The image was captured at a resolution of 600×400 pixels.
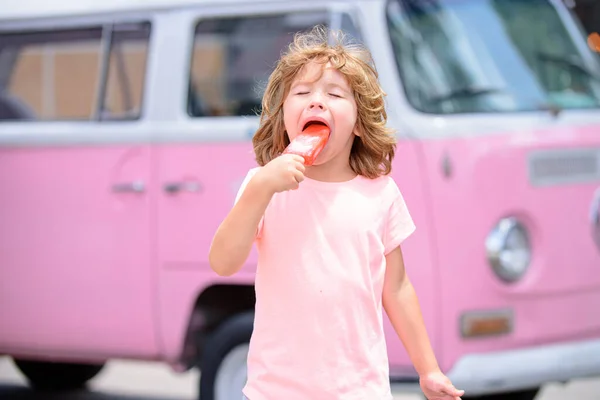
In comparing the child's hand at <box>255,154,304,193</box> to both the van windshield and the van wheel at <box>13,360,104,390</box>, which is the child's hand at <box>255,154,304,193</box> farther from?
the van wheel at <box>13,360,104,390</box>

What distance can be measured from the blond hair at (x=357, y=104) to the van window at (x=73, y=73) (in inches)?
113

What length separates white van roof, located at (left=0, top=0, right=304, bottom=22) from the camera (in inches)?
225

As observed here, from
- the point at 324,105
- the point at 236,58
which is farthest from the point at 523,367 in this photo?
the point at 324,105

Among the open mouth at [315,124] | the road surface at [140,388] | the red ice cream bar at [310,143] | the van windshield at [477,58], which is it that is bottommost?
the road surface at [140,388]

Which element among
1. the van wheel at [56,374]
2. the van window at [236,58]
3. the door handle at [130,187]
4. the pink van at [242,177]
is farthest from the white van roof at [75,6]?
the van wheel at [56,374]

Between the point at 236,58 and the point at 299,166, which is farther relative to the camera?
the point at 236,58

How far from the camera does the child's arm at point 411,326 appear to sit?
2.91 m

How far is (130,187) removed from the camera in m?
5.64

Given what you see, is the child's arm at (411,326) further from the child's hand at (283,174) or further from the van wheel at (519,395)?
the van wheel at (519,395)

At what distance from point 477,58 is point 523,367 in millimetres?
1354

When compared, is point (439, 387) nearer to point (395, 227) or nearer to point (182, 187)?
point (395, 227)

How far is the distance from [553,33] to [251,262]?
1.78 m

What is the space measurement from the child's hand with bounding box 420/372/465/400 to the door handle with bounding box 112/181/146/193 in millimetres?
2907

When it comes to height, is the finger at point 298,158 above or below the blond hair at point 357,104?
below
